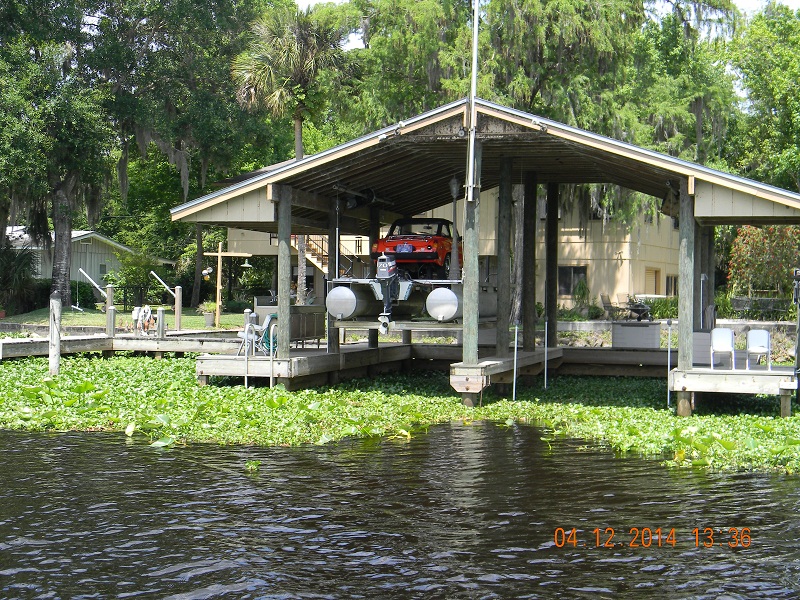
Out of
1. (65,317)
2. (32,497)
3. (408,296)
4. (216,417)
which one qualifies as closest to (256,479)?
(32,497)

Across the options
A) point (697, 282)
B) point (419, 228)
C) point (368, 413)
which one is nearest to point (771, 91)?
point (697, 282)

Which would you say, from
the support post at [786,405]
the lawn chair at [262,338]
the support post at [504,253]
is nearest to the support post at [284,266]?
the lawn chair at [262,338]

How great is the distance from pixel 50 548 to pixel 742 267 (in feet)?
105

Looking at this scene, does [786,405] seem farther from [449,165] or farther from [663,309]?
[663,309]

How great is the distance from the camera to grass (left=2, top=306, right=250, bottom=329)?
1393 inches

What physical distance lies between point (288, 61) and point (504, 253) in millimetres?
22493

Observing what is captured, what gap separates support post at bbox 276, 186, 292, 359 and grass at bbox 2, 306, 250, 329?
15536 mm

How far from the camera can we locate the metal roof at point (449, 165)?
17.6m

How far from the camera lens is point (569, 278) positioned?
1678 inches

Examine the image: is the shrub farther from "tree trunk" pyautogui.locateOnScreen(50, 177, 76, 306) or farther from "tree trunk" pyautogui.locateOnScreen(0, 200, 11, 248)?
"tree trunk" pyautogui.locateOnScreen(0, 200, 11, 248)

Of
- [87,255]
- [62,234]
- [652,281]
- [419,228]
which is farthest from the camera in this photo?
[87,255]

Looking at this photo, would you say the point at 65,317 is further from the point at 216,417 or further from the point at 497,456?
the point at 497,456

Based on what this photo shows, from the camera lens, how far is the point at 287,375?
19219 millimetres

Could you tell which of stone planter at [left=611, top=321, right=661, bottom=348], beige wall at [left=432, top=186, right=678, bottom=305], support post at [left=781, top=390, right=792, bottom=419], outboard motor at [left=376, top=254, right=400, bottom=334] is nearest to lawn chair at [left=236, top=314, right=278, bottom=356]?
outboard motor at [left=376, top=254, right=400, bottom=334]
